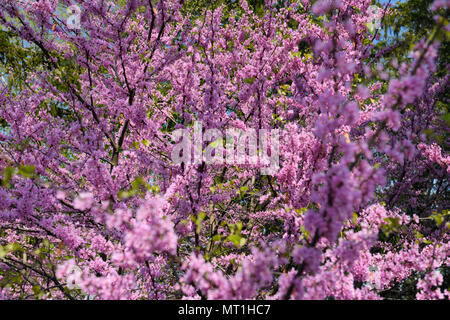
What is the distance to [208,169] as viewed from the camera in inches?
177

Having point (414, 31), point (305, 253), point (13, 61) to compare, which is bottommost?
point (305, 253)

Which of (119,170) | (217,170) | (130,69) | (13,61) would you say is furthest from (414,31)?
(13,61)

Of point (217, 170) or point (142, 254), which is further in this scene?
point (217, 170)

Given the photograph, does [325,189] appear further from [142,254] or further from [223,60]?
[223,60]

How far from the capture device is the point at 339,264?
2049 mm

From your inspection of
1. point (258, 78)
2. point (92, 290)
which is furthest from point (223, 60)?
point (92, 290)

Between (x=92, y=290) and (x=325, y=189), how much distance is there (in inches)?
67.1

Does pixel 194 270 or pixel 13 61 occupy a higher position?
pixel 13 61

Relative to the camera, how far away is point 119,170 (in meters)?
→ 3.91

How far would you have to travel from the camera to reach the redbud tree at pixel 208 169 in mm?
1910

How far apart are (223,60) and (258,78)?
1.46 metres

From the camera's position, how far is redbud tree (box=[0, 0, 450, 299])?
6.27 ft

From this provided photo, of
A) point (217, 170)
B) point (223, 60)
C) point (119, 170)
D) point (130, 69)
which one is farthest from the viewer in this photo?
point (223, 60)

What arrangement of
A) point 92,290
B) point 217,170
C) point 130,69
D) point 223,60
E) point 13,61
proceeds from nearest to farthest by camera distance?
1. point 92,290
2. point 130,69
3. point 217,170
4. point 223,60
5. point 13,61
